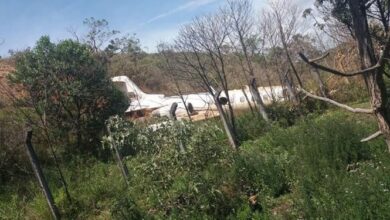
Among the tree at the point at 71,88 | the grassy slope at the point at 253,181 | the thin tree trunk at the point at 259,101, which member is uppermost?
the tree at the point at 71,88

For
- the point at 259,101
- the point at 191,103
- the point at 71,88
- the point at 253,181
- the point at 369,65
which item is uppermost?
the point at 71,88

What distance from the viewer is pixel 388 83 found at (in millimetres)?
17812

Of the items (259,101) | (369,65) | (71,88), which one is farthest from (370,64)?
(259,101)

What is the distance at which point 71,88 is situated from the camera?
16.9m

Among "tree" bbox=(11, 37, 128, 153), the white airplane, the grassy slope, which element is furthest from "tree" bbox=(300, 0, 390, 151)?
the white airplane

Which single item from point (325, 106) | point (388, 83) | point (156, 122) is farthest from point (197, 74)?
point (156, 122)

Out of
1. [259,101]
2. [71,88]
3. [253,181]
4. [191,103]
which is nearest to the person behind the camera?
[253,181]

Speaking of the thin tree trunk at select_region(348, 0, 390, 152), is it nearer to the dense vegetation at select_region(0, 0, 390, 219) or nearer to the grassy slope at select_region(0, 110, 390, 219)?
the dense vegetation at select_region(0, 0, 390, 219)

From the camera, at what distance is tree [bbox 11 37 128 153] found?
16.8 meters

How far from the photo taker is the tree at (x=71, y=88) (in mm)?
16812

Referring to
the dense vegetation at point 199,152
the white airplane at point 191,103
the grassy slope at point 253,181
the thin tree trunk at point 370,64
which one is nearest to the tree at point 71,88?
the dense vegetation at point 199,152

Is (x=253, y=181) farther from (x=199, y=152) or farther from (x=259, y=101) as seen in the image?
(x=259, y=101)

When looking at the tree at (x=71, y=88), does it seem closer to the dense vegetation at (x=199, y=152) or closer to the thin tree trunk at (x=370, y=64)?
the dense vegetation at (x=199, y=152)

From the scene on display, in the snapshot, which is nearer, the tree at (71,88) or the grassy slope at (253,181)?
the grassy slope at (253,181)
